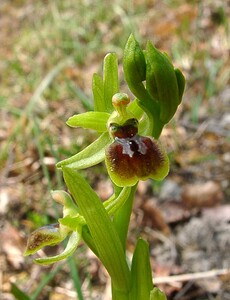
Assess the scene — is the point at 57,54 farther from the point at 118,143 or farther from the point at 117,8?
the point at 118,143

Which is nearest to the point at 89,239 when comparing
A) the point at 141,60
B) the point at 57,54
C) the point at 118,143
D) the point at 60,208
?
the point at 118,143

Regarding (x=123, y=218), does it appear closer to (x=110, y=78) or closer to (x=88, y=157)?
(x=88, y=157)

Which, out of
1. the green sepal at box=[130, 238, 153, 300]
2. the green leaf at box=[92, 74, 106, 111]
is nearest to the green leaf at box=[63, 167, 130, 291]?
the green sepal at box=[130, 238, 153, 300]

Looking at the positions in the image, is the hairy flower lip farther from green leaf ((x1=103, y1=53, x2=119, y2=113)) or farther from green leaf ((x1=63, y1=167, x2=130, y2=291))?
green leaf ((x1=103, y1=53, x2=119, y2=113))

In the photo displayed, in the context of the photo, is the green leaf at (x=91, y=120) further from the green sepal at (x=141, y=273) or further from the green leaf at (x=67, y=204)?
the green sepal at (x=141, y=273)

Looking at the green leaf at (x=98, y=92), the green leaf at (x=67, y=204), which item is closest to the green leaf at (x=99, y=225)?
the green leaf at (x=67, y=204)

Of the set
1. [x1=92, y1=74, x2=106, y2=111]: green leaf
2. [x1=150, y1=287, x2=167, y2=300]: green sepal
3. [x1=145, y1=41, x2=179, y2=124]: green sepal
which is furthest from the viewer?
[x1=92, y1=74, x2=106, y2=111]: green leaf
